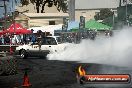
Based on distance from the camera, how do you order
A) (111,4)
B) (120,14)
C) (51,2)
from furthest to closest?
(111,4) < (51,2) < (120,14)

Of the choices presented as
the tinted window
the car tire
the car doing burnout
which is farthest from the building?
the tinted window

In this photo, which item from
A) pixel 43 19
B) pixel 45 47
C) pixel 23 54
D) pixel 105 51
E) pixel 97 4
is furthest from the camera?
pixel 97 4

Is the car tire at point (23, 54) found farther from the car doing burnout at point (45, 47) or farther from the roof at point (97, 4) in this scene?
the roof at point (97, 4)

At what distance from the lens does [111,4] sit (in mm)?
161750

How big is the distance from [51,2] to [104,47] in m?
58.0

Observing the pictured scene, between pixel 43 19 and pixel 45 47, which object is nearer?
pixel 45 47

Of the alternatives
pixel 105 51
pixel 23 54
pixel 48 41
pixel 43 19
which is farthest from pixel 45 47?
pixel 43 19

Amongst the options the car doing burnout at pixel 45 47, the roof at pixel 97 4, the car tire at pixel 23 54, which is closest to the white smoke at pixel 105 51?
the car doing burnout at pixel 45 47

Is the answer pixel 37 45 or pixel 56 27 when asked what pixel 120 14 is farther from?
pixel 37 45

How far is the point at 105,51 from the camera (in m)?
25.8

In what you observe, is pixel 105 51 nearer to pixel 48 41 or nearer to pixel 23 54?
pixel 48 41

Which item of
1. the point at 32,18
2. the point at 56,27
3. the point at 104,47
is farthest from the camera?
the point at 32,18

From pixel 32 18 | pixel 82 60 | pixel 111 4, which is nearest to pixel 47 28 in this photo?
pixel 32 18

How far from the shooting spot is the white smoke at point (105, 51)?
22.4 m
